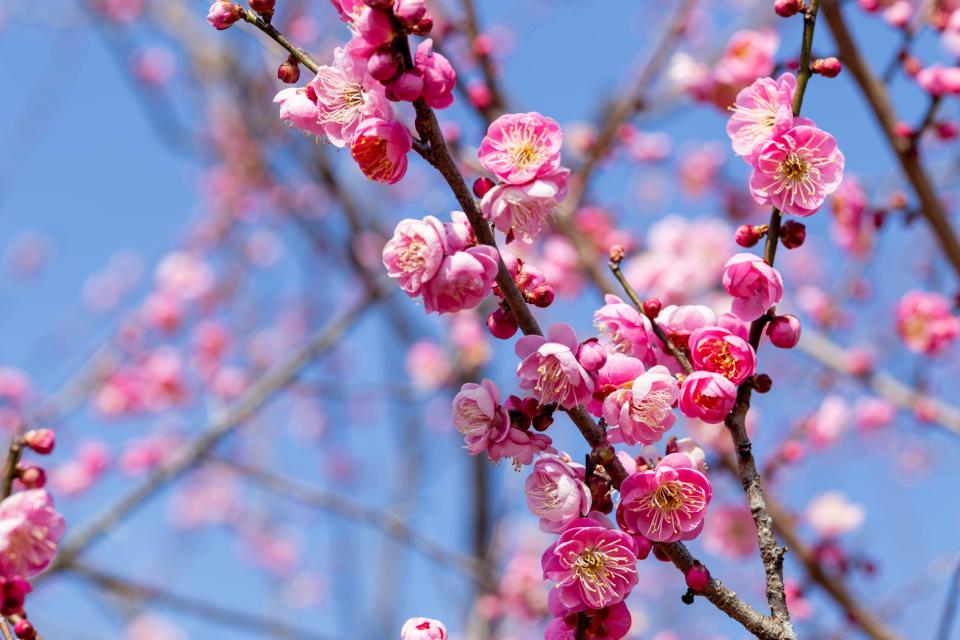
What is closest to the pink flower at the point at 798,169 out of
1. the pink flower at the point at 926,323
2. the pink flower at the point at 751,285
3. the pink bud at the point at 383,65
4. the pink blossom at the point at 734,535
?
the pink flower at the point at 751,285

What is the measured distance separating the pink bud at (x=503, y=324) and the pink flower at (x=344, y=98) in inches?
12.8

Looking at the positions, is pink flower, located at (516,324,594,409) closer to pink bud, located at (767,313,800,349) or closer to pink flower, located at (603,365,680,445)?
pink flower, located at (603,365,680,445)

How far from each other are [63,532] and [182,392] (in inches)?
206

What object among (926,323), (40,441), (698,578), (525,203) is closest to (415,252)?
(525,203)

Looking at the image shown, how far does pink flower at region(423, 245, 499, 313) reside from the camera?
1.10 metres

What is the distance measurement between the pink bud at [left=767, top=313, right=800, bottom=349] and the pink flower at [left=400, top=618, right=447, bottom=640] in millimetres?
700

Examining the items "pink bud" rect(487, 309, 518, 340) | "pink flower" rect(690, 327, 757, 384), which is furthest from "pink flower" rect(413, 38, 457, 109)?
"pink flower" rect(690, 327, 757, 384)

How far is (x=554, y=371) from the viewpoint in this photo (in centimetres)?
119

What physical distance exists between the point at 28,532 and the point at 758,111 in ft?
4.32

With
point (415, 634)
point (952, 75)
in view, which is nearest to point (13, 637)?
point (415, 634)

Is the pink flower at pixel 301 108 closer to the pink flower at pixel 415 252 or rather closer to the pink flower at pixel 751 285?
the pink flower at pixel 415 252

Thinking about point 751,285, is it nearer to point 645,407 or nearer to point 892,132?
point 645,407

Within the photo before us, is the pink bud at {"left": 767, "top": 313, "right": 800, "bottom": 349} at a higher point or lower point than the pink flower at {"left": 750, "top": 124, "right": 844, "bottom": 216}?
lower

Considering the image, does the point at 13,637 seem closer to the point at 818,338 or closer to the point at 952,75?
the point at 952,75
